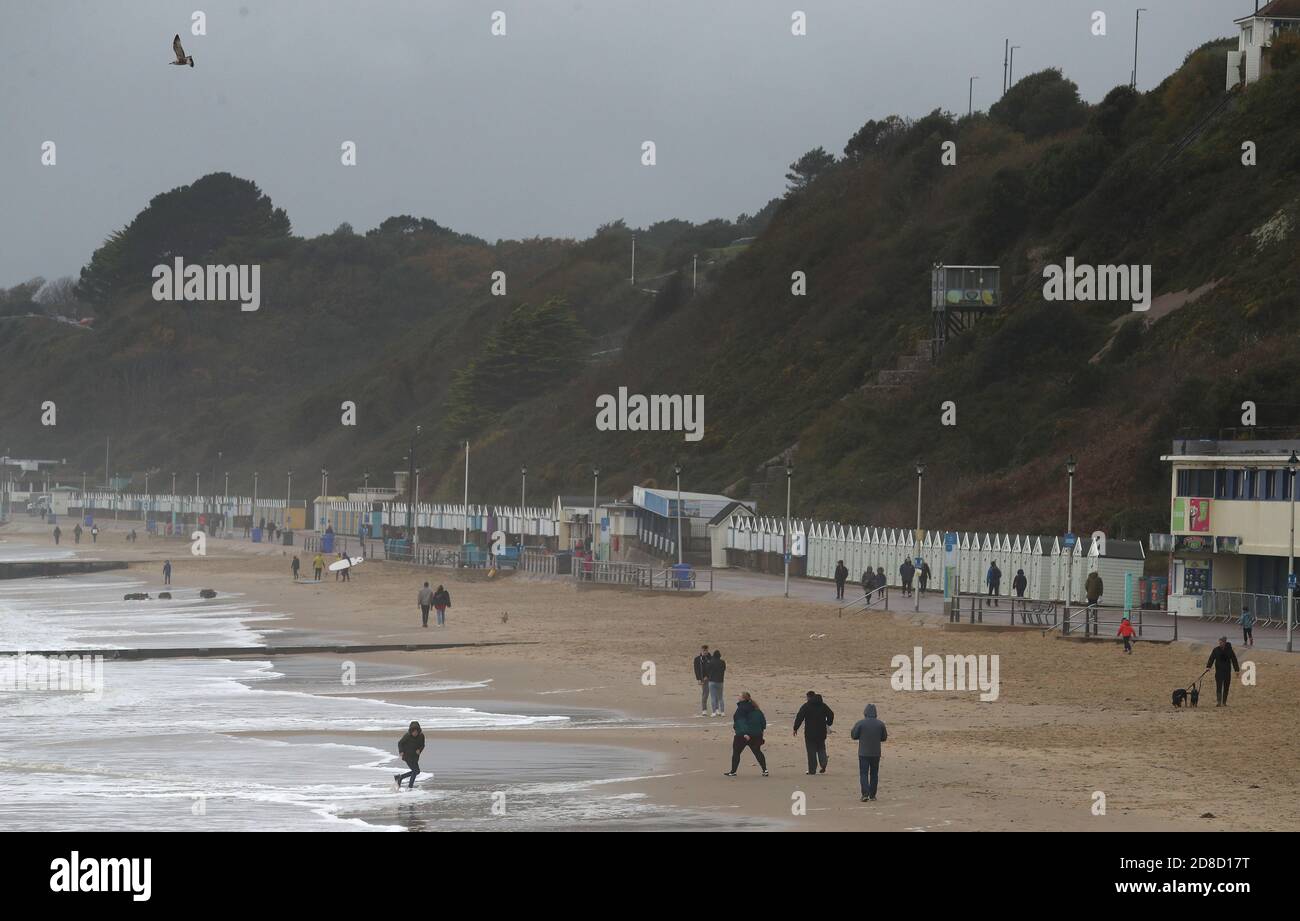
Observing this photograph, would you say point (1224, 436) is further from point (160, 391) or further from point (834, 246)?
point (160, 391)

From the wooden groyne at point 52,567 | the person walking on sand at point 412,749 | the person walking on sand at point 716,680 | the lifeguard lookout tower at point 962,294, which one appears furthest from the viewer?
the lifeguard lookout tower at point 962,294

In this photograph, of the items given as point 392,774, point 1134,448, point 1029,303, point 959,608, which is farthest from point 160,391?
point 392,774

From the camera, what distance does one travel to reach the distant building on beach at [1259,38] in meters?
82.7

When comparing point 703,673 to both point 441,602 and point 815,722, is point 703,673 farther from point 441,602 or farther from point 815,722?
point 441,602

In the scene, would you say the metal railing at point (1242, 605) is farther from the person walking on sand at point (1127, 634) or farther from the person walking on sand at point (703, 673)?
the person walking on sand at point (703, 673)

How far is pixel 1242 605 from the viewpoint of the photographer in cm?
3728

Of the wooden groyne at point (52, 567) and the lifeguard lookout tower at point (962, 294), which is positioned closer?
the wooden groyne at point (52, 567)

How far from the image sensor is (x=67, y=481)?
166 meters

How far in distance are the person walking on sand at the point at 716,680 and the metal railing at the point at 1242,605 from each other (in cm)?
1537

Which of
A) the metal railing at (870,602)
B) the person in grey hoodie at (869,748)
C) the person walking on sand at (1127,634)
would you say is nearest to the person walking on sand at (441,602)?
the metal railing at (870,602)

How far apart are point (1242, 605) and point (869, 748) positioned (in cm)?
2198

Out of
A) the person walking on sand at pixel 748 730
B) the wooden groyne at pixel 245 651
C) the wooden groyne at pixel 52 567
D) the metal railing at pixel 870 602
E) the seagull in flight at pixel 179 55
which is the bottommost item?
the wooden groyne at pixel 52 567

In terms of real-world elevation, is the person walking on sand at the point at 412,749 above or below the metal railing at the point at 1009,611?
below

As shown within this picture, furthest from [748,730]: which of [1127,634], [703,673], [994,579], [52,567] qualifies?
[52,567]
